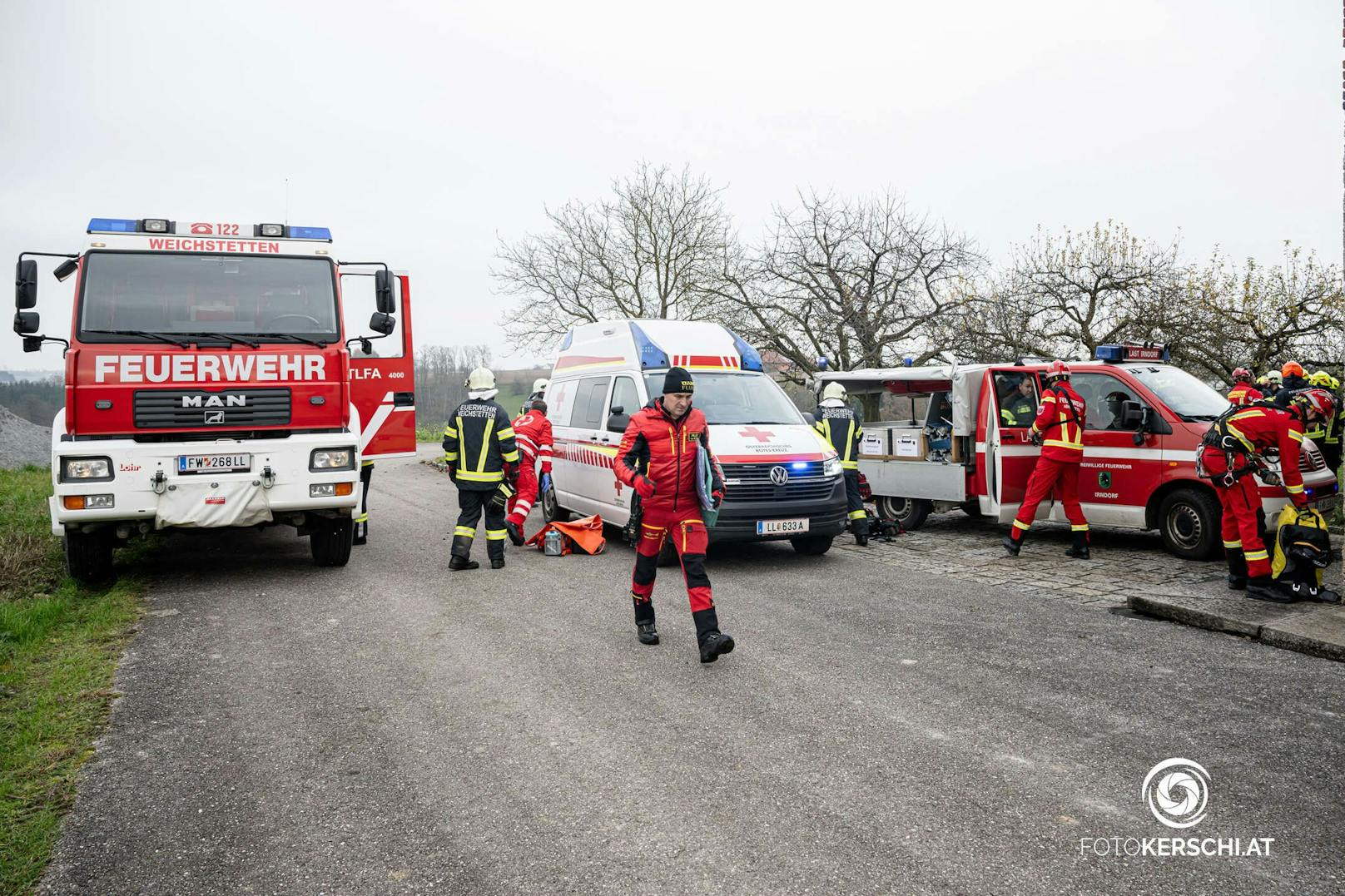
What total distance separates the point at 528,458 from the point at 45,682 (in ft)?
18.6

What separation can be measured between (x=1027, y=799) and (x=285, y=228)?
804cm

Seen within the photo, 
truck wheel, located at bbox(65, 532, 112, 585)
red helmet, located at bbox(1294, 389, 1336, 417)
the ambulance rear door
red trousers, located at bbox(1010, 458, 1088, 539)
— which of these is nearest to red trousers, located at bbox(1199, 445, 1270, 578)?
red helmet, located at bbox(1294, 389, 1336, 417)

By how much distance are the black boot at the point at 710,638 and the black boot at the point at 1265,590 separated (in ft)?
14.8

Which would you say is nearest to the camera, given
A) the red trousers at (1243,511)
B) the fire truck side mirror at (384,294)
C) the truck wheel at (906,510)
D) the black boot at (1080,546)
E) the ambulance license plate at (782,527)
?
the red trousers at (1243,511)

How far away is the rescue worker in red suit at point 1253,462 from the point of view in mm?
7309

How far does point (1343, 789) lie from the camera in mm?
3930

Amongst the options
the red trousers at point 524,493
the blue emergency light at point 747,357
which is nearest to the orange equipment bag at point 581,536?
the red trousers at point 524,493

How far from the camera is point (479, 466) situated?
9391 millimetres

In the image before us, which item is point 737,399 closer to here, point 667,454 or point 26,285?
point 667,454

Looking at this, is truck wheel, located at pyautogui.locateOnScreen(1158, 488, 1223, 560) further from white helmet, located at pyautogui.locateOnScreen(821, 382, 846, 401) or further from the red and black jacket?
the red and black jacket

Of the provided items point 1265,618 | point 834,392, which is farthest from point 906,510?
point 1265,618

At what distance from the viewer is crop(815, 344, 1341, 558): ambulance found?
30.6 ft

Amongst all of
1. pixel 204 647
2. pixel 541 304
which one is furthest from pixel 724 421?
pixel 541 304

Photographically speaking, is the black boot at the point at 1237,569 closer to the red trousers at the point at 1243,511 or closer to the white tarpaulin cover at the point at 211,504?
the red trousers at the point at 1243,511
